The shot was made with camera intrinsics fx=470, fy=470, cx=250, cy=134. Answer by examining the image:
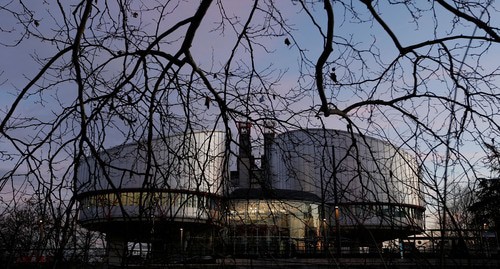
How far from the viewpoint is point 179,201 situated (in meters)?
3.29

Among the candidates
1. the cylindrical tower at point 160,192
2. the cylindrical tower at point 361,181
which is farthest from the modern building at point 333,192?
the cylindrical tower at point 160,192

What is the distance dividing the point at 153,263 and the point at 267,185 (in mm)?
931

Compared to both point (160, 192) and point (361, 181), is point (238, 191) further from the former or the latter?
point (361, 181)

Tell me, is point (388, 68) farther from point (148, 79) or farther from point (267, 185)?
point (148, 79)

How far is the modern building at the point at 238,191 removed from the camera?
2992 millimetres

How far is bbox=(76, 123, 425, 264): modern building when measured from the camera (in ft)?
9.82

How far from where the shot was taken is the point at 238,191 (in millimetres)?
3383

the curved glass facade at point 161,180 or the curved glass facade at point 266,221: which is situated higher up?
the curved glass facade at point 161,180

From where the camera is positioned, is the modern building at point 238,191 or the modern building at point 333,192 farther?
the modern building at point 333,192

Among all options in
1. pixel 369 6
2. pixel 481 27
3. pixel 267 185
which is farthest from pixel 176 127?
pixel 481 27

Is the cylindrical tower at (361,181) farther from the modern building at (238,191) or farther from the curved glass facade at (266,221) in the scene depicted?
the curved glass facade at (266,221)

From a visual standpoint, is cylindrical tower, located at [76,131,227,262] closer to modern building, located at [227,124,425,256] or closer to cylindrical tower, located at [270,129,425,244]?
modern building, located at [227,124,425,256]

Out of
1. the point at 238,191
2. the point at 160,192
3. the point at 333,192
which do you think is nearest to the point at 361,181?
the point at 333,192

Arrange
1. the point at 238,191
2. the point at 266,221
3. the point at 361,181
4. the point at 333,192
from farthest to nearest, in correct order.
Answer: the point at 266,221 < the point at 238,191 < the point at 333,192 < the point at 361,181
